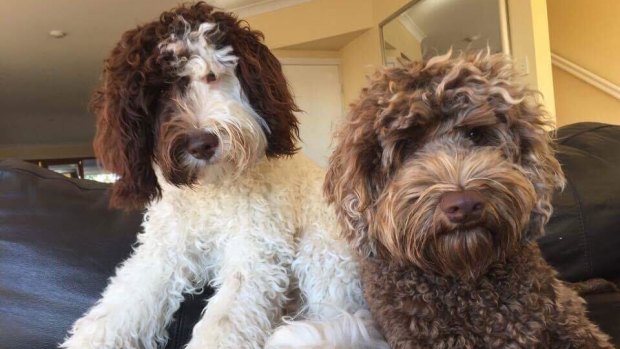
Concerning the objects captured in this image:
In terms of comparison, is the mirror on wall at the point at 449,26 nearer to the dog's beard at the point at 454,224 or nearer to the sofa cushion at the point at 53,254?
the sofa cushion at the point at 53,254

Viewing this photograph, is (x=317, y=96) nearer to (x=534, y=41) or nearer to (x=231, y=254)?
(x=534, y=41)

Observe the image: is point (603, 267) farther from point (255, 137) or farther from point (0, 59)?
point (0, 59)

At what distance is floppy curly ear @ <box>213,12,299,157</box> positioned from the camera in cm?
145

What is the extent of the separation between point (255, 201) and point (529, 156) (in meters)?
0.71

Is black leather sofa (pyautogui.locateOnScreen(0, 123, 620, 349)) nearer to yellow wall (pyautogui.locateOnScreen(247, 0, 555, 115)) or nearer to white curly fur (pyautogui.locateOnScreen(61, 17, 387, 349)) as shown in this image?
white curly fur (pyautogui.locateOnScreen(61, 17, 387, 349))

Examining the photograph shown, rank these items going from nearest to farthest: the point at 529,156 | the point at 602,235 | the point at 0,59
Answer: the point at 529,156 < the point at 602,235 < the point at 0,59

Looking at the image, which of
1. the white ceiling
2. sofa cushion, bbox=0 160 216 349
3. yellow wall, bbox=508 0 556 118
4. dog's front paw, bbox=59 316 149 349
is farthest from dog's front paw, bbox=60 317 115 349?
yellow wall, bbox=508 0 556 118

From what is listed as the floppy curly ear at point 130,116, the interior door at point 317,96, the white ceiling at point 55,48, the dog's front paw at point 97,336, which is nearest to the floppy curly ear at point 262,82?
the floppy curly ear at point 130,116

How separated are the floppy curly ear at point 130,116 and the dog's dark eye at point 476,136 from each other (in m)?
0.79

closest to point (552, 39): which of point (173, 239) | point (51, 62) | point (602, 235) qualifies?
point (602, 235)

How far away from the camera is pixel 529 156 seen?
3.57ft

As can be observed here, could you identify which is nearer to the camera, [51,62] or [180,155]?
[180,155]

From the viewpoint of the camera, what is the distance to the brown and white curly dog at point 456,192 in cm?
100

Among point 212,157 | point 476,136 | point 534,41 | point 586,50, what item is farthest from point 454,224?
point 586,50
